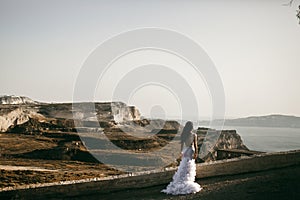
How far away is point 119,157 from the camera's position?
3981 centimetres

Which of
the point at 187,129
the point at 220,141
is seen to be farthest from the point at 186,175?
the point at 220,141

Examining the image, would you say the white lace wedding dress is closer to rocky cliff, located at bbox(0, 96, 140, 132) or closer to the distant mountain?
rocky cliff, located at bbox(0, 96, 140, 132)

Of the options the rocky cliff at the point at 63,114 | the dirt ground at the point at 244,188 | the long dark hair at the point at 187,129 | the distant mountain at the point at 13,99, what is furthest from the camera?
the distant mountain at the point at 13,99

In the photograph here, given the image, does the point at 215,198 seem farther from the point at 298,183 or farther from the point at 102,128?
the point at 102,128

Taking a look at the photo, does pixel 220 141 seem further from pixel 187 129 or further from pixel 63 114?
pixel 187 129

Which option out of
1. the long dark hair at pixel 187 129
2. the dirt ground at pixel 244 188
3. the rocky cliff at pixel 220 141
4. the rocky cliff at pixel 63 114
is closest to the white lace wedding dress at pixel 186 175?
the dirt ground at pixel 244 188

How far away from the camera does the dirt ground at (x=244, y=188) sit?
12281mm

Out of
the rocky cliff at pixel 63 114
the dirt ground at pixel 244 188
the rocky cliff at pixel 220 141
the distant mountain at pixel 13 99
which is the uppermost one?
the distant mountain at pixel 13 99

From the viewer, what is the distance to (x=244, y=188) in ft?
44.4

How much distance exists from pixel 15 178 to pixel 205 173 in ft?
44.8

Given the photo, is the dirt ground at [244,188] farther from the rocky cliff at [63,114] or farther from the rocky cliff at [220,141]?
the rocky cliff at [63,114]

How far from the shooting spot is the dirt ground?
40.3 feet

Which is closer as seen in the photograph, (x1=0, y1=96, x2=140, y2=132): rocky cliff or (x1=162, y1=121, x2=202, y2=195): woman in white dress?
(x1=162, y1=121, x2=202, y2=195): woman in white dress

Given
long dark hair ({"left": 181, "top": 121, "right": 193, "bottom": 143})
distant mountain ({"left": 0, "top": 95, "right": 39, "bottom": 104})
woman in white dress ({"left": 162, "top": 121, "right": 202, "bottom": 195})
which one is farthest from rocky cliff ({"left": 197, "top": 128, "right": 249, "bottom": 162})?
distant mountain ({"left": 0, "top": 95, "right": 39, "bottom": 104})
